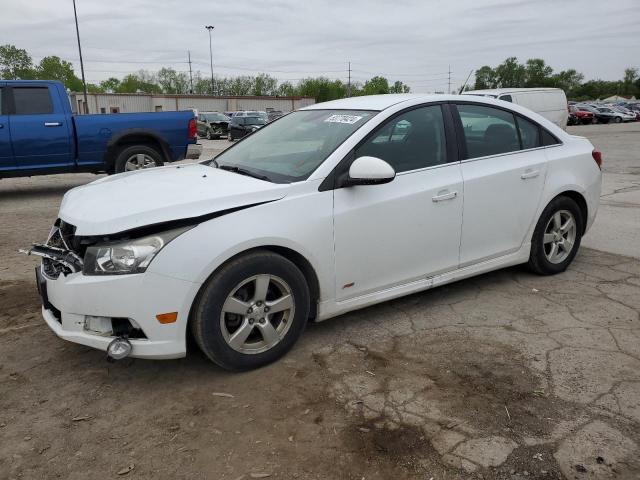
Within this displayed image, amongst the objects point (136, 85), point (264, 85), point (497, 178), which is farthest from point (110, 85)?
point (497, 178)

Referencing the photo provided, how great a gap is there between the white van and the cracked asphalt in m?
12.6

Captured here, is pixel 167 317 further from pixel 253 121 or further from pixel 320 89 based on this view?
pixel 320 89

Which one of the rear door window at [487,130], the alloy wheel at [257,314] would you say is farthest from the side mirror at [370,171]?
the rear door window at [487,130]

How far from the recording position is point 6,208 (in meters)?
8.42

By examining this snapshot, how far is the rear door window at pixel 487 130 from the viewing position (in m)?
4.16

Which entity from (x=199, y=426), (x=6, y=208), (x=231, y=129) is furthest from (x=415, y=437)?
(x=231, y=129)

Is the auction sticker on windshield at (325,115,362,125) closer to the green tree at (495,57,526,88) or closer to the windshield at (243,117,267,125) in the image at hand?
the windshield at (243,117,267,125)

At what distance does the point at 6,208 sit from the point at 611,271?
27.6 feet

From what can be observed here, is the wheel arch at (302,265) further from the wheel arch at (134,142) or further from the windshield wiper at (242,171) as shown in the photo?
the wheel arch at (134,142)

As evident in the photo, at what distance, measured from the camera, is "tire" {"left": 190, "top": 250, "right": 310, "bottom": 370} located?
300 cm

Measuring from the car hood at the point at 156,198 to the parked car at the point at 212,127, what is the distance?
29477 millimetres

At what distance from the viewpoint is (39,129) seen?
8.70m

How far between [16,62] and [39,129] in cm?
9351

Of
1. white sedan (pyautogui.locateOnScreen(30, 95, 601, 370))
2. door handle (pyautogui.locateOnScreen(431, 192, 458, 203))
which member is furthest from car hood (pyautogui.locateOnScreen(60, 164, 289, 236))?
door handle (pyautogui.locateOnScreen(431, 192, 458, 203))
